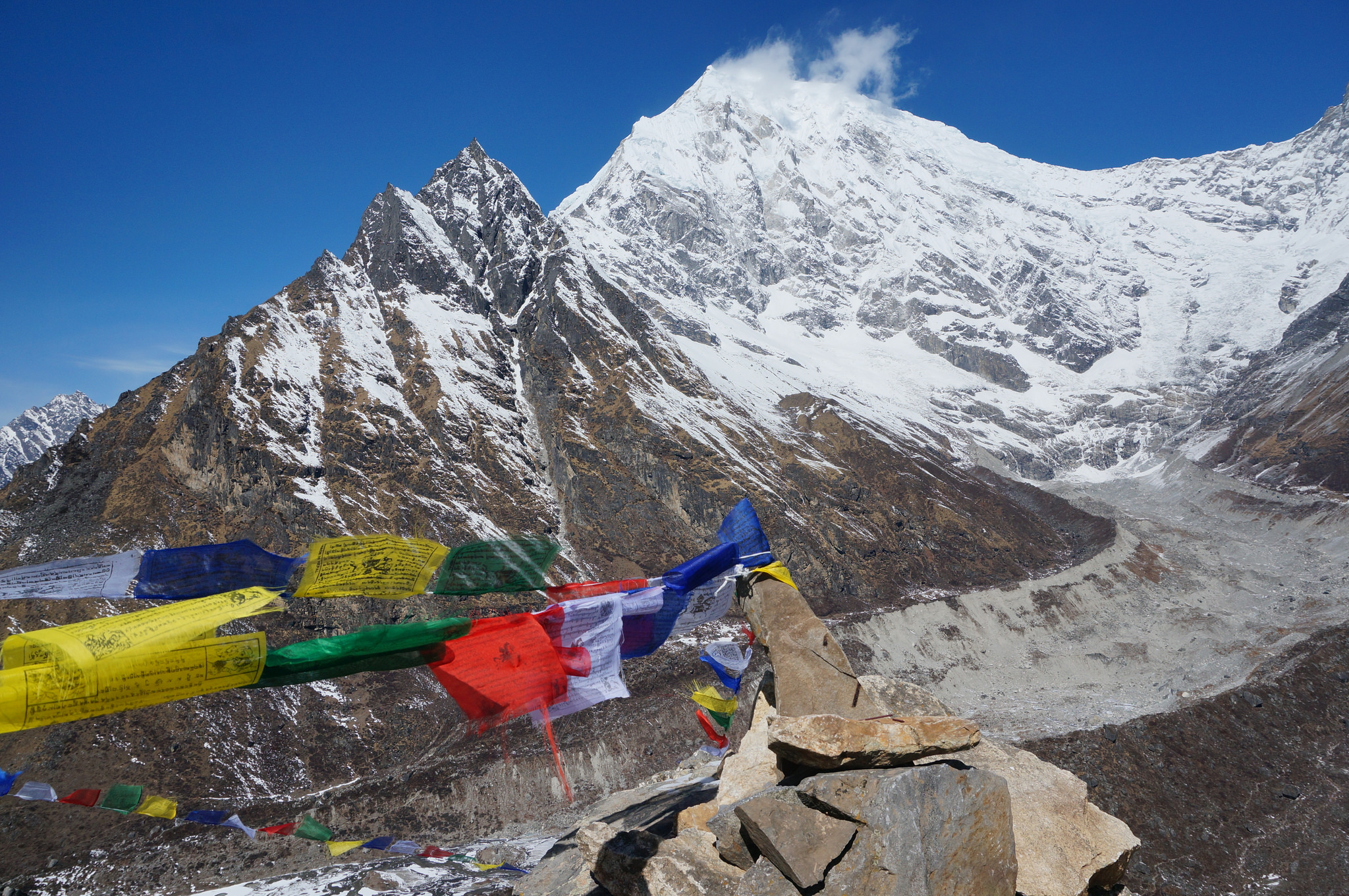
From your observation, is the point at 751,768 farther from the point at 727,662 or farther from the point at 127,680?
the point at 727,662

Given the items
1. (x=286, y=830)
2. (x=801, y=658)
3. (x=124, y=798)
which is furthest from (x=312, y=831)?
(x=801, y=658)

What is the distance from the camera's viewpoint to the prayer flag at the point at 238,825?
19.7m

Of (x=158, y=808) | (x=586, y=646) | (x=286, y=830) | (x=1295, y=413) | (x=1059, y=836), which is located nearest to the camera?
(x=586, y=646)

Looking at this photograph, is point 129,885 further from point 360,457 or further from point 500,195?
point 500,195

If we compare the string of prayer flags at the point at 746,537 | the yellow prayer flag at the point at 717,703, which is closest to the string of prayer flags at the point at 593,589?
the string of prayer flags at the point at 746,537

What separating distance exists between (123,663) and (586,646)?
4.18 meters

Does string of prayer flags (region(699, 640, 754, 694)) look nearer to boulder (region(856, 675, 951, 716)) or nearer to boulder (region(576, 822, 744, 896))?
boulder (region(856, 675, 951, 716))

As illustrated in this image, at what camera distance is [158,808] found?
784 inches

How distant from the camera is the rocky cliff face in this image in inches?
4058

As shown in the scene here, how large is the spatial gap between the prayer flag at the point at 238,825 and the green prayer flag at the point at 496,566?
62.1ft

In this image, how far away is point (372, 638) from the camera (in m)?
6.10

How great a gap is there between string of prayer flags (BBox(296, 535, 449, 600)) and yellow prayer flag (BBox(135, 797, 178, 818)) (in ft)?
61.0

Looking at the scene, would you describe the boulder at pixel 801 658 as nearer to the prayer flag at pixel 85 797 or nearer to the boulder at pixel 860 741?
the boulder at pixel 860 741

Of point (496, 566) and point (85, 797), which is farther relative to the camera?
point (85, 797)
